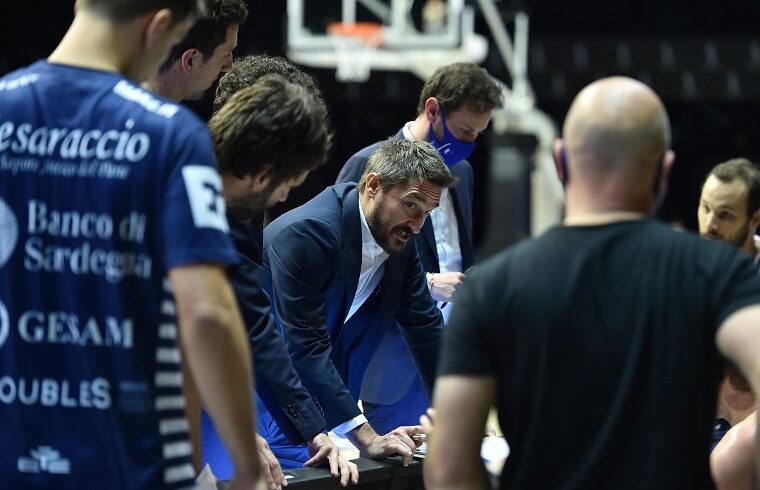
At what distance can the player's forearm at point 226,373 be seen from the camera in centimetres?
193

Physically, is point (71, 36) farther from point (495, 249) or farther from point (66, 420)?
point (495, 249)

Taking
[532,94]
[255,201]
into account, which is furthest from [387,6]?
[255,201]

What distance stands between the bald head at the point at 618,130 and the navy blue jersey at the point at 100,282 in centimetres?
62

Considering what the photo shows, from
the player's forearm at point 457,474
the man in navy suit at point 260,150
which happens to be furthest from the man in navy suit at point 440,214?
the player's forearm at point 457,474

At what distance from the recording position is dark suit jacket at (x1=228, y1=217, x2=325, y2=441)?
8.59ft

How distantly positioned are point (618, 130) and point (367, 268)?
6.07 feet

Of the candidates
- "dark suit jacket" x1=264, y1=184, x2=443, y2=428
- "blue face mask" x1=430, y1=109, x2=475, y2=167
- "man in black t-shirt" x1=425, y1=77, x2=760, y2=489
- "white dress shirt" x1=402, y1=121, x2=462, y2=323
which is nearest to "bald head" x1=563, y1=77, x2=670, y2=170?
"man in black t-shirt" x1=425, y1=77, x2=760, y2=489

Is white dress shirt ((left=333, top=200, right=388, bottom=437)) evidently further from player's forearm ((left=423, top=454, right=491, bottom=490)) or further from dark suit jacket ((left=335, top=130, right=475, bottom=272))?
player's forearm ((left=423, top=454, right=491, bottom=490))

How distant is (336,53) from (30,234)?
12.2 metres

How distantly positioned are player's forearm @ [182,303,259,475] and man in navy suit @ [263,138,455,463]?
1436 mm

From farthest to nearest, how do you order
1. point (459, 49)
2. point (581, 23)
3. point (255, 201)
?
point (581, 23) < point (459, 49) < point (255, 201)

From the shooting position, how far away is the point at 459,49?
13.8 metres

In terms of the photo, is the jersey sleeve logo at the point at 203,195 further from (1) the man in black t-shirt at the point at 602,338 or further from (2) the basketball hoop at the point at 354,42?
(2) the basketball hoop at the point at 354,42

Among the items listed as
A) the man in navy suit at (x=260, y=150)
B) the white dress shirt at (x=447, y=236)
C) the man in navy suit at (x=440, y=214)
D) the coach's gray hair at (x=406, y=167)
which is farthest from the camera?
the white dress shirt at (x=447, y=236)
